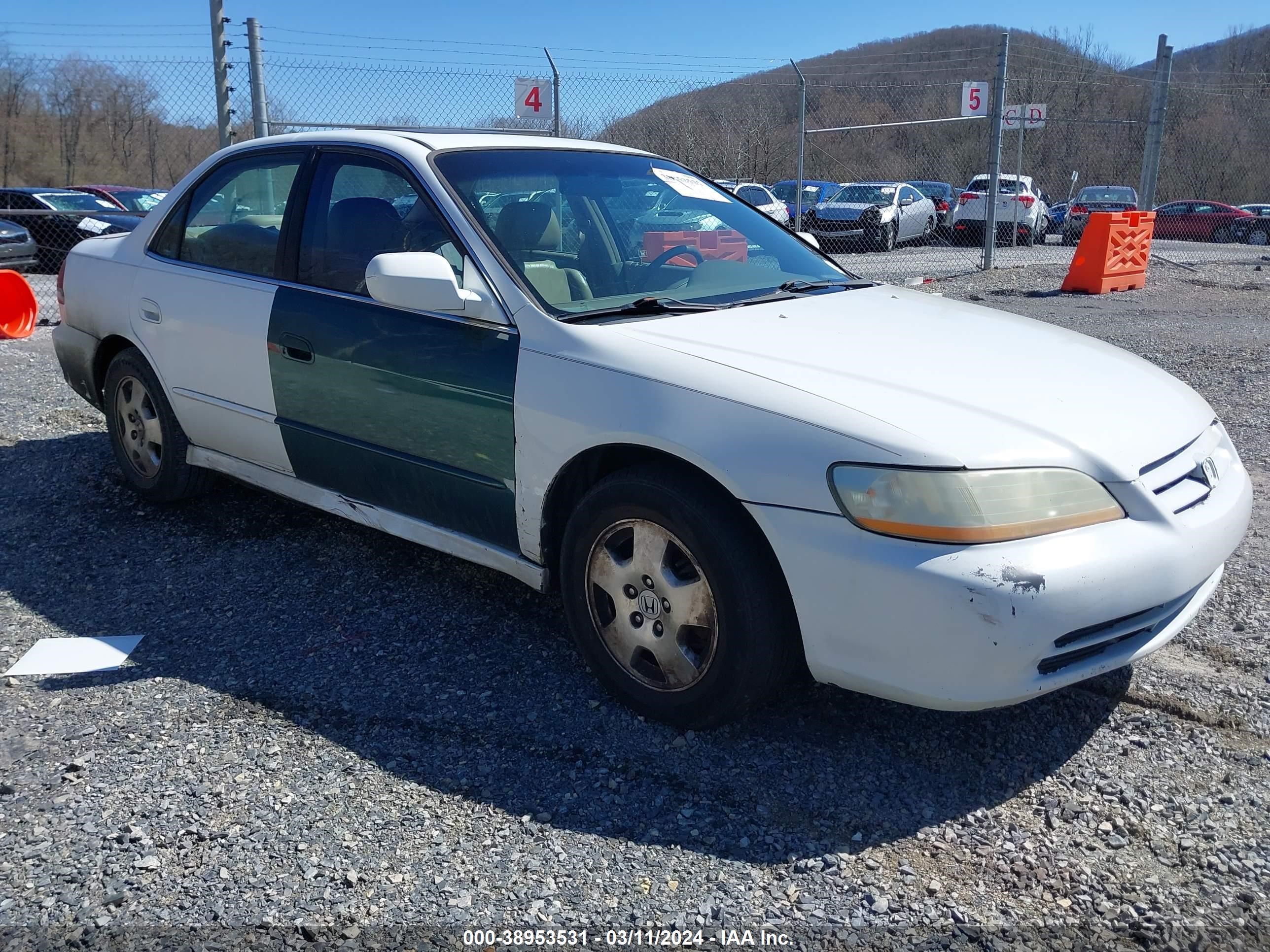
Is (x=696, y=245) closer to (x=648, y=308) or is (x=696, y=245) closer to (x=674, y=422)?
(x=648, y=308)

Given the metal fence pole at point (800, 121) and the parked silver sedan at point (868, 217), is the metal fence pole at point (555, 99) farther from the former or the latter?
the parked silver sedan at point (868, 217)

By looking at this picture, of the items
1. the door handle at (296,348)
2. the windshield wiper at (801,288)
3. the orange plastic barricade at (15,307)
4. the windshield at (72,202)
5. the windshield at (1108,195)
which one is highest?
the windshield at (1108,195)

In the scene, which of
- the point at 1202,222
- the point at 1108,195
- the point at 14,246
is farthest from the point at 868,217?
the point at 1202,222

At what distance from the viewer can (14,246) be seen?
14867 millimetres

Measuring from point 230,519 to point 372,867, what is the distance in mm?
2755

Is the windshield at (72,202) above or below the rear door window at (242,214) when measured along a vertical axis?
above

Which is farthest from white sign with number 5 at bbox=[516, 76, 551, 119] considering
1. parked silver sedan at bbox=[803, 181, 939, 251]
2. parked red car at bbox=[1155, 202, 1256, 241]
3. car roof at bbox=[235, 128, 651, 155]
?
parked red car at bbox=[1155, 202, 1256, 241]

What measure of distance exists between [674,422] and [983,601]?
2.91ft

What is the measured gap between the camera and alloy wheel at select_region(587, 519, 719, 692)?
281 centimetres

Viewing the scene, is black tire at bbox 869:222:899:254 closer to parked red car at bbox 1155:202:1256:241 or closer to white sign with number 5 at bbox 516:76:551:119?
white sign with number 5 at bbox 516:76:551:119

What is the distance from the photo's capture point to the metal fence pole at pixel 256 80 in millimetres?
9070

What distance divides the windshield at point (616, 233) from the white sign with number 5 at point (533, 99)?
7058 mm

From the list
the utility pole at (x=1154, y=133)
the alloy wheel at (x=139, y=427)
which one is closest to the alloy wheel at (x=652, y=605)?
the alloy wheel at (x=139, y=427)

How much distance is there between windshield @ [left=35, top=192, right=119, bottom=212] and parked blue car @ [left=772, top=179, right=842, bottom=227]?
12359 mm
